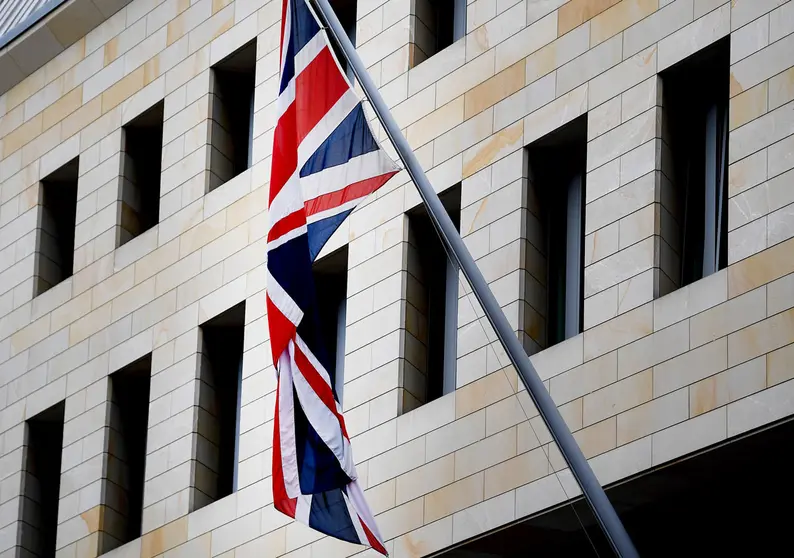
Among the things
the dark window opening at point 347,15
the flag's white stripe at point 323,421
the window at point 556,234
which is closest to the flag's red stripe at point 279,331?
Result: the flag's white stripe at point 323,421

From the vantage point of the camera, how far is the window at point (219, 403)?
32188 millimetres

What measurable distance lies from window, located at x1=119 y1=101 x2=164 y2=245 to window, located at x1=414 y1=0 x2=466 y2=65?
675 centimetres

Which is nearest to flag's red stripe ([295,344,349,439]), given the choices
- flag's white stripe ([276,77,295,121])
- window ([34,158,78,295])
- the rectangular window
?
A: flag's white stripe ([276,77,295,121])

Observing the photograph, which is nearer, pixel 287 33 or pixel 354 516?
pixel 354 516

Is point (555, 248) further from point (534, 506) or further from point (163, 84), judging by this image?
point (163, 84)

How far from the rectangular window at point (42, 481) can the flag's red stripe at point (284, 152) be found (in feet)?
43.1

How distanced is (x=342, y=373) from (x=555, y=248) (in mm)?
4287

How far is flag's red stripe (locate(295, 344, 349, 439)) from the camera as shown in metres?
22.9

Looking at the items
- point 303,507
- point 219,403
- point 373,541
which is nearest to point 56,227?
point 219,403

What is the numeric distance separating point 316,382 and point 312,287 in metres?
1.06

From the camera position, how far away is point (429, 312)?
29.2 metres

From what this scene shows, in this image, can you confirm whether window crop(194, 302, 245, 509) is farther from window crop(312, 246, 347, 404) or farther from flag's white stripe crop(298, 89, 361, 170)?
flag's white stripe crop(298, 89, 361, 170)

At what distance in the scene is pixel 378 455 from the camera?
28.3 m

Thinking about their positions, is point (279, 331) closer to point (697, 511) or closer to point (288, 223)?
point (288, 223)
